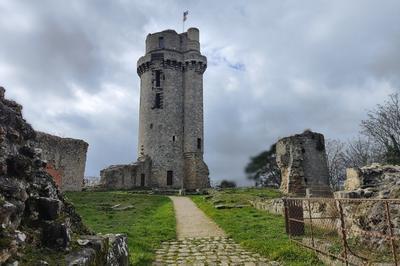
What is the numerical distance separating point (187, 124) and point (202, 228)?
116ft

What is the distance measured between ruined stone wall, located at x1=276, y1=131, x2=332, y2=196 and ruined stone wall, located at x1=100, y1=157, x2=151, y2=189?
66.2ft

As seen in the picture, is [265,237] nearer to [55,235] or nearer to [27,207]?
[55,235]

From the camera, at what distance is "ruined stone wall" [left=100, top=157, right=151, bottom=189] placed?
42406mm

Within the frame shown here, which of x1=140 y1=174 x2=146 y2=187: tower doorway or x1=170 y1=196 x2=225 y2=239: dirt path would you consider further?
x1=140 y1=174 x2=146 y2=187: tower doorway

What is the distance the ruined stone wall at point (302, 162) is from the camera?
28.2 meters

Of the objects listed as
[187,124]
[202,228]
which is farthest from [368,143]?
[202,228]

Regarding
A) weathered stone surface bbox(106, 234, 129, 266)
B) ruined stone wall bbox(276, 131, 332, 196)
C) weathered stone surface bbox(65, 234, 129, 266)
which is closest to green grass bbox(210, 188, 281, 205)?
ruined stone wall bbox(276, 131, 332, 196)

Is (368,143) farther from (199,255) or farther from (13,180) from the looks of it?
(13,180)

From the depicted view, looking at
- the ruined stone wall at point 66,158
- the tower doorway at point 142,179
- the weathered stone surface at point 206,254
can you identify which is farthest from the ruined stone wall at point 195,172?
the weathered stone surface at point 206,254

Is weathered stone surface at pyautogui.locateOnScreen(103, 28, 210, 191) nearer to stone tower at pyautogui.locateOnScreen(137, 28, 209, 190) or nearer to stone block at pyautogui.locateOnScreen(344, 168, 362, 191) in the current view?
stone tower at pyautogui.locateOnScreen(137, 28, 209, 190)

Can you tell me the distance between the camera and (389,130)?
40.9m

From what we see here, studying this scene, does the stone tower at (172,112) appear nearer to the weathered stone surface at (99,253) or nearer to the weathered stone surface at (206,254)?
the weathered stone surface at (206,254)

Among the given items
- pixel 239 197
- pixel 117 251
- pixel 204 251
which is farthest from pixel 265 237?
pixel 239 197

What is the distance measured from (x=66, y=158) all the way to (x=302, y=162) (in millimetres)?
18717
